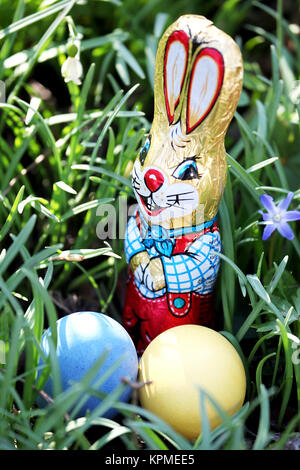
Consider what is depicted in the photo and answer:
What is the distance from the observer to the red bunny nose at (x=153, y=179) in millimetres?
1187

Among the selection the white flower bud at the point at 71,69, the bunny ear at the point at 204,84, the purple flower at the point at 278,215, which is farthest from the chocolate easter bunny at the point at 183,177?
the white flower bud at the point at 71,69

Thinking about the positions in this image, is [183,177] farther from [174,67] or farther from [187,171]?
[174,67]

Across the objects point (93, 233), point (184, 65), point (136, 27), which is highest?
point (136, 27)

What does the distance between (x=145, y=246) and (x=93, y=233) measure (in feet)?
1.07

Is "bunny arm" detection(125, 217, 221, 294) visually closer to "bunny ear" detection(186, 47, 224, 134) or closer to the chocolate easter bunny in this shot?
the chocolate easter bunny

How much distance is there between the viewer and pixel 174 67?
1150 millimetres

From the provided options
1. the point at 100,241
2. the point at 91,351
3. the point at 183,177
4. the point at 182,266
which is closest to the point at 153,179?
the point at 183,177

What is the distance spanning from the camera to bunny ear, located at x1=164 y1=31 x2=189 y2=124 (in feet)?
3.70

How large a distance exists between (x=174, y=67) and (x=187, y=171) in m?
0.23

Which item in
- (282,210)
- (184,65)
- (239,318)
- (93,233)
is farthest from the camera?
(93,233)

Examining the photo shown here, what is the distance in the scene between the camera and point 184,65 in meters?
1.13


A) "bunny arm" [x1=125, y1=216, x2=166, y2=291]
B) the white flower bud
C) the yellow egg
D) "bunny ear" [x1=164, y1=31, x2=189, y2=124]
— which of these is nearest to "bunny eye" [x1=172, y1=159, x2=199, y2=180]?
"bunny ear" [x1=164, y1=31, x2=189, y2=124]

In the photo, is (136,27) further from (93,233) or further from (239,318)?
(239,318)
